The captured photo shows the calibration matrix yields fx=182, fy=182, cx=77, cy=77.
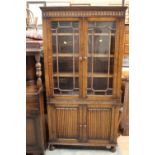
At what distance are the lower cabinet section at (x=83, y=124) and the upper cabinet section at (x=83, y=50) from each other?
15cm

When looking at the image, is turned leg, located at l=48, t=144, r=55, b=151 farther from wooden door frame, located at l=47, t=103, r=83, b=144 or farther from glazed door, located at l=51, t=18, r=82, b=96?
glazed door, located at l=51, t=18, r=82, b=96

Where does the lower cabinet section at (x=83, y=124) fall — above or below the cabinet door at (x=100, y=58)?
below

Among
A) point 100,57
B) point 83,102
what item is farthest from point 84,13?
point 83,102

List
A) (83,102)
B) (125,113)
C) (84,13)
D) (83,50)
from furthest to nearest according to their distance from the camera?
1. (125,113)
2. (83,102)
3. (83,50)
4. (84,13)

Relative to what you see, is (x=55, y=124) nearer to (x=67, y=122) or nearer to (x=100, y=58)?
(x=67, y=122)

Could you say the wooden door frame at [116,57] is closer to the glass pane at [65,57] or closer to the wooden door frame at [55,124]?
the glass pane at [65,57]

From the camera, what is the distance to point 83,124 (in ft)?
7.02

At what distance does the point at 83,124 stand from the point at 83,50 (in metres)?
0.86

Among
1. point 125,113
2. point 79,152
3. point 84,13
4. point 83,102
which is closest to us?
point 84,13

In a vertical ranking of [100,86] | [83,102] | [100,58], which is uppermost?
[100,58]

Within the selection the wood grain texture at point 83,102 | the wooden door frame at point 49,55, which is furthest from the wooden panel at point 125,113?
the wooden door frame at point 49,55

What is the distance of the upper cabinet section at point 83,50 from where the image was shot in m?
1.85
